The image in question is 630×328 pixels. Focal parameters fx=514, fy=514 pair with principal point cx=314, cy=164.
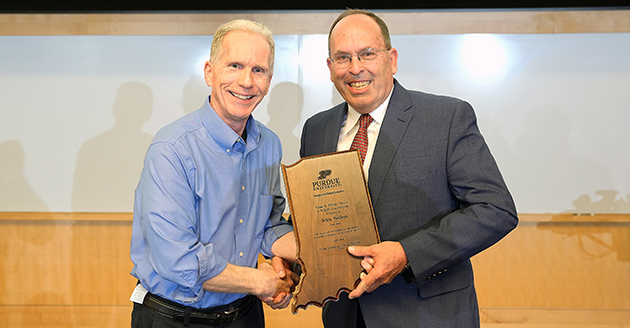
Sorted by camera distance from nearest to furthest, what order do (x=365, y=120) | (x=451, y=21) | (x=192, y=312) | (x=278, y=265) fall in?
(x=192, y=312) < (x=278, y=265) < (x=365, y=120) < (x=451, y=21)

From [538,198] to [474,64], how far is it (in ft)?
3.27

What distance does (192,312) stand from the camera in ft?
5.33

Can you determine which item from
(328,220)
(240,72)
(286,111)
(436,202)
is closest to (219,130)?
(240,72)

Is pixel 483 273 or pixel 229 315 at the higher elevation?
pixel 229 315

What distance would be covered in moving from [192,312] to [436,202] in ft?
2.83

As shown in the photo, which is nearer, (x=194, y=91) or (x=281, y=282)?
(x=281, y=282)

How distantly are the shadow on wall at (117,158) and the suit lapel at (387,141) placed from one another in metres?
2.24

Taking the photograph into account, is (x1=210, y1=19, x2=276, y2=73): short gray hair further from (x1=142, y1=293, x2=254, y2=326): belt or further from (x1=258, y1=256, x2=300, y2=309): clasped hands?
(x1=142, y1=293, x2=254, y2=326): belt

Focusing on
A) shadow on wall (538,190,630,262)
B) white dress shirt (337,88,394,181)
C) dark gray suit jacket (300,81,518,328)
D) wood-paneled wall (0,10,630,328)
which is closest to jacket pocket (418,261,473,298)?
dark gray suit jacket (300,81,518,328)

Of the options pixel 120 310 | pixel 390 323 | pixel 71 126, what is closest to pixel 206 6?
pixel 71 126

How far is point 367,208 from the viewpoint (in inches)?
60.6

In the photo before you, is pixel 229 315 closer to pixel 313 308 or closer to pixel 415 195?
pixel 415 195

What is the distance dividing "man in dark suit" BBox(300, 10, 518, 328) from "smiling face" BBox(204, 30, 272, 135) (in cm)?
33

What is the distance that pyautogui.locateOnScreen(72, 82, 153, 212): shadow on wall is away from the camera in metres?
3.51
